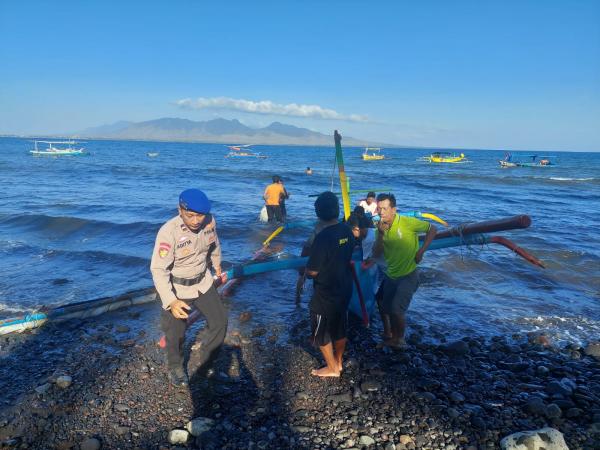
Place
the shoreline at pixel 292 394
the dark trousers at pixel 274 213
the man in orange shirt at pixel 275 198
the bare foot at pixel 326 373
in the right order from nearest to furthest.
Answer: the shoreline at pixel 292 394 → the bare foot at pixel 326 373 → the man in orange shirt at pixel 275 198 → the dark trousers at pixel 274 213

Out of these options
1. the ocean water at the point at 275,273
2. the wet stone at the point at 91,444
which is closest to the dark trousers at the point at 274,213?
the ocean water at the point at 275,273

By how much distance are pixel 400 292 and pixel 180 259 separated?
275 cm

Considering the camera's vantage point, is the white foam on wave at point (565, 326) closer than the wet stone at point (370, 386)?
No

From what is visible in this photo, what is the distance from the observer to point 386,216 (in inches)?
188

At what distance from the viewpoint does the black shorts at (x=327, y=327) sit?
415 centimetres

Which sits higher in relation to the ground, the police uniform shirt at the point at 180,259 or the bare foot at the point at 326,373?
the police uniform shirt at the point at 180,259

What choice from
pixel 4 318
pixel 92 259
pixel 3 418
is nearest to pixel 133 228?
pixel 92 259

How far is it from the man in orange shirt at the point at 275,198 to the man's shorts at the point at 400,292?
28.9 ft

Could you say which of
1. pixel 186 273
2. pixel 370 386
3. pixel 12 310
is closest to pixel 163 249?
pixel 186 273

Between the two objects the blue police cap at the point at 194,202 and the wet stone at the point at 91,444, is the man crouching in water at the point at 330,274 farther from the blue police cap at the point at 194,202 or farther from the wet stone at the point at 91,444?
the wet stone at the point at 91,444

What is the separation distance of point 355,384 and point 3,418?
11.5ft

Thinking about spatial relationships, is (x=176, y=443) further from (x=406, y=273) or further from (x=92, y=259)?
(x=92, y=259)

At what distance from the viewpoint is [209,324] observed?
4.06m

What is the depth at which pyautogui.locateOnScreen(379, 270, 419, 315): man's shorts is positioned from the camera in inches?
191
